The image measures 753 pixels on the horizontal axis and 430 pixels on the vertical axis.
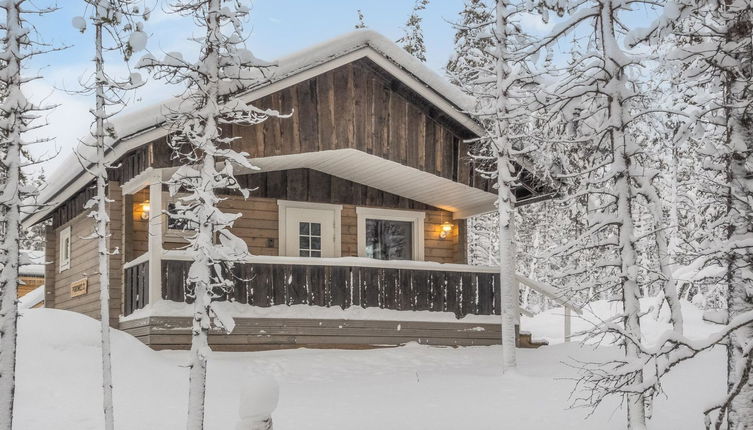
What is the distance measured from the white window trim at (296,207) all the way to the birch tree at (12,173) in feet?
25.8

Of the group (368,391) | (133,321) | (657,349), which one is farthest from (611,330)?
(133,321)

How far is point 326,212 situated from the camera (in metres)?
16.5

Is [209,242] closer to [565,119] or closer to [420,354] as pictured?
[565,119]

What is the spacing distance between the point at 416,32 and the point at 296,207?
20.4 m

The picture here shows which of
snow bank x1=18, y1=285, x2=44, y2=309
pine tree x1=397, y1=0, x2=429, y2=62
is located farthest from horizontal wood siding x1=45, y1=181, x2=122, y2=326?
pine tree x1=397, y1=0, x2=429, y2=62

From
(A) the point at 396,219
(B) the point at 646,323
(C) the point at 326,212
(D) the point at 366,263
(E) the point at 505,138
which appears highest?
(E) the point at 505,138

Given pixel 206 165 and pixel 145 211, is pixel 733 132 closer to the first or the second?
pixel 206 165

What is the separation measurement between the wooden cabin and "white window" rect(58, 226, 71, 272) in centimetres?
66

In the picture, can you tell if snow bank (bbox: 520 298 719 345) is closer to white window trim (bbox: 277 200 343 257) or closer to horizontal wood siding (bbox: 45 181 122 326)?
white window trim (bbox: 277 200 343 257)

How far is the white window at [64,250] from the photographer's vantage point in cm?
1816

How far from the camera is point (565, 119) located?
29.8 ft

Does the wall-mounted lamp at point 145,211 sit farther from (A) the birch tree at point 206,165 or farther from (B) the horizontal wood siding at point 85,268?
(A) the birch tree at point 206,165

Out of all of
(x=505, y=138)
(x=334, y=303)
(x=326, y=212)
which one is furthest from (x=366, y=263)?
(x=505, y=138)

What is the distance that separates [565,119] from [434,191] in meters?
7.83
